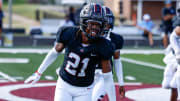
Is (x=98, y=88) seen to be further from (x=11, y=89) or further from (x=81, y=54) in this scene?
(x=11, y=89)

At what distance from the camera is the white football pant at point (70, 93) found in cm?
546

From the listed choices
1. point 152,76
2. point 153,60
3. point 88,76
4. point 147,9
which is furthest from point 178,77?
point 147,9

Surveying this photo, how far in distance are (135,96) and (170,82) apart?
1447mm

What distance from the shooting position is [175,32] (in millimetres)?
7695

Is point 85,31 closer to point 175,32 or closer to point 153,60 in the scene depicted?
point 175,32

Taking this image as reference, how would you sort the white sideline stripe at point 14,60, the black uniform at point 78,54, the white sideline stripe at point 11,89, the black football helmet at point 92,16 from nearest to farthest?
the black football helmet at point 92,16 → the black uniform at point 78,54 → the white sideline stripe at point 11,89 → the white sideline stripe at point 14,60

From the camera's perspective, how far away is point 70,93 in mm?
5516

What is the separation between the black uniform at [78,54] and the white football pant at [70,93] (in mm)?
53

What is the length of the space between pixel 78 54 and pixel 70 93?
0.48 meters

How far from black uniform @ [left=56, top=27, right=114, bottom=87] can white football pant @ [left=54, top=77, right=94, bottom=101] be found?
5cm

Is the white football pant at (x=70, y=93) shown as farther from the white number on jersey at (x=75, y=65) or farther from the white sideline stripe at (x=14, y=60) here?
the white sideline stripe at (x=14, y=60)

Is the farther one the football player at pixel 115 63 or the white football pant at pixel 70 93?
the football player at pixel 115 63

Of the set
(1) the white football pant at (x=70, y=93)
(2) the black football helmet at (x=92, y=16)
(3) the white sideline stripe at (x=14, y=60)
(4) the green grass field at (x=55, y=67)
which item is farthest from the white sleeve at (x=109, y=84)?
(3) the white sideline stripe at (x=14, y=60)

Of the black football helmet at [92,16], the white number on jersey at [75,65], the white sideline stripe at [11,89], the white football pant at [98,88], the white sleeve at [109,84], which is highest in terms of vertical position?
the black football helmet at [92,16]
